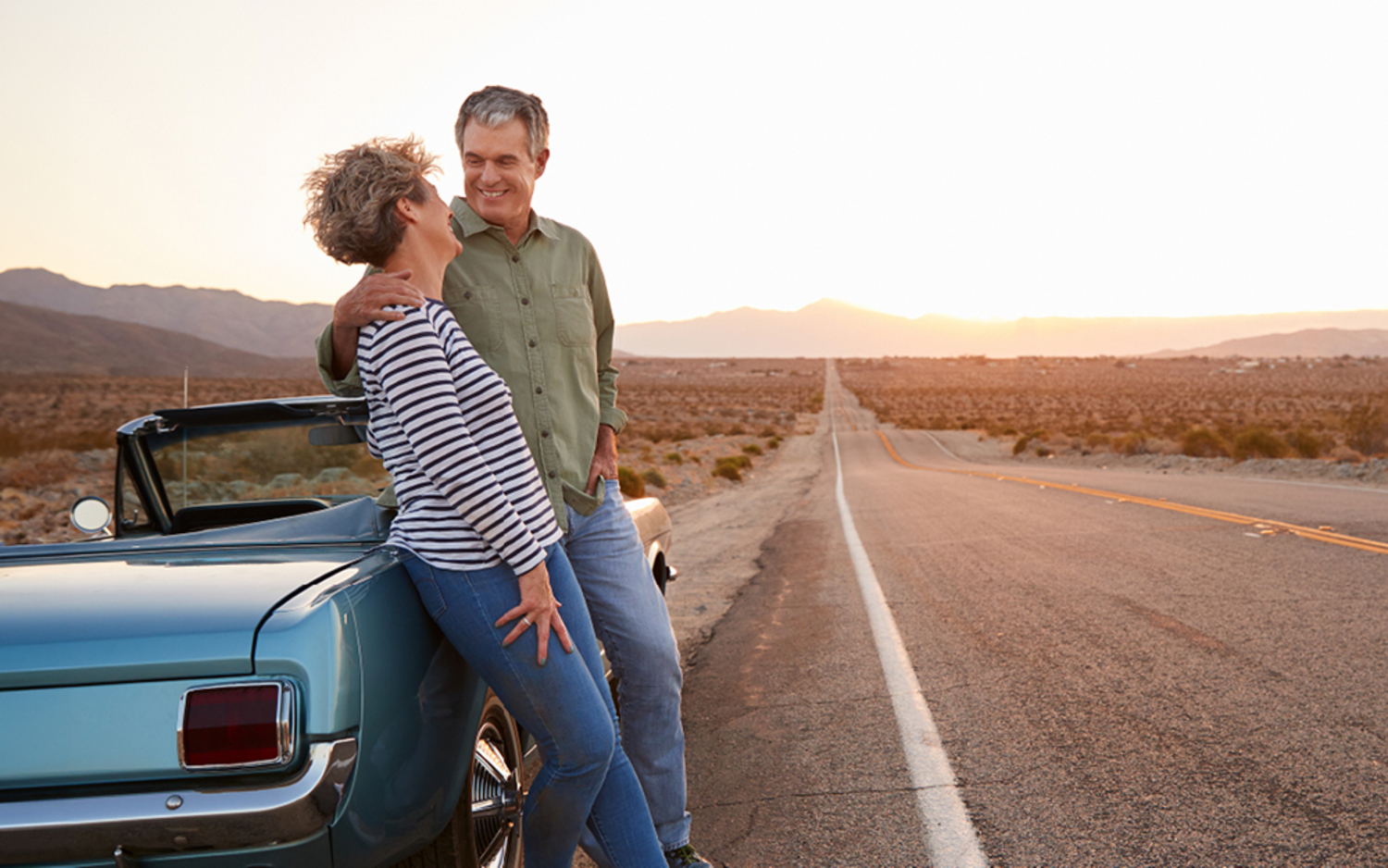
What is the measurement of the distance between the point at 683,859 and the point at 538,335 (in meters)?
1.51

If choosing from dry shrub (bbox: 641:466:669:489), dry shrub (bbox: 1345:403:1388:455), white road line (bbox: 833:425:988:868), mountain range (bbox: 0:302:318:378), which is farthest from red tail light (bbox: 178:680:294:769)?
mountain range (bbox: 0:302:318:378)

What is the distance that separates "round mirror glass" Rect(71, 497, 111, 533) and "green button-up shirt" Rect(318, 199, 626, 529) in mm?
1855

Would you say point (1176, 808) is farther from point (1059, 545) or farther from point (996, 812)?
point (1059, 545)

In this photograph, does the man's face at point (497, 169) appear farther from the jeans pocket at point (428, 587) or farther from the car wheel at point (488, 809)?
the car wheel at point (488, 809)

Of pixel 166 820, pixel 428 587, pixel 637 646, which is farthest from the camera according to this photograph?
pixel 637 646

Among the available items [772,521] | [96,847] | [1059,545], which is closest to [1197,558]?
[1059,545]

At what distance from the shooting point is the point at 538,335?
2.37 meters

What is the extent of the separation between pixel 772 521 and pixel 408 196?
1086cm

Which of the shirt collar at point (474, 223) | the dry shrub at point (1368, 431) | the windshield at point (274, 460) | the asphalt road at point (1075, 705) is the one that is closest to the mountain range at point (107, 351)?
the dry shrub at point (1368, 431)

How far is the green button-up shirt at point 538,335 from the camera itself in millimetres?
2322

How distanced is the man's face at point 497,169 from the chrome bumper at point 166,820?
143 centimetres

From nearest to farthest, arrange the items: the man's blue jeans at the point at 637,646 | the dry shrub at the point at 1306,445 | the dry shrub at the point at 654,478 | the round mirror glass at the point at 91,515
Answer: the man's blue jeans at the point at 637,646
the round mirror glass at the point at 91,515
the dry shrub at the point at 654,478
the dry shrub at the point at 1306,445

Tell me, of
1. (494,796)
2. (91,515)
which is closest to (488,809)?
(494,796)

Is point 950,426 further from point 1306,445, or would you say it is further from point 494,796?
point 494,796
